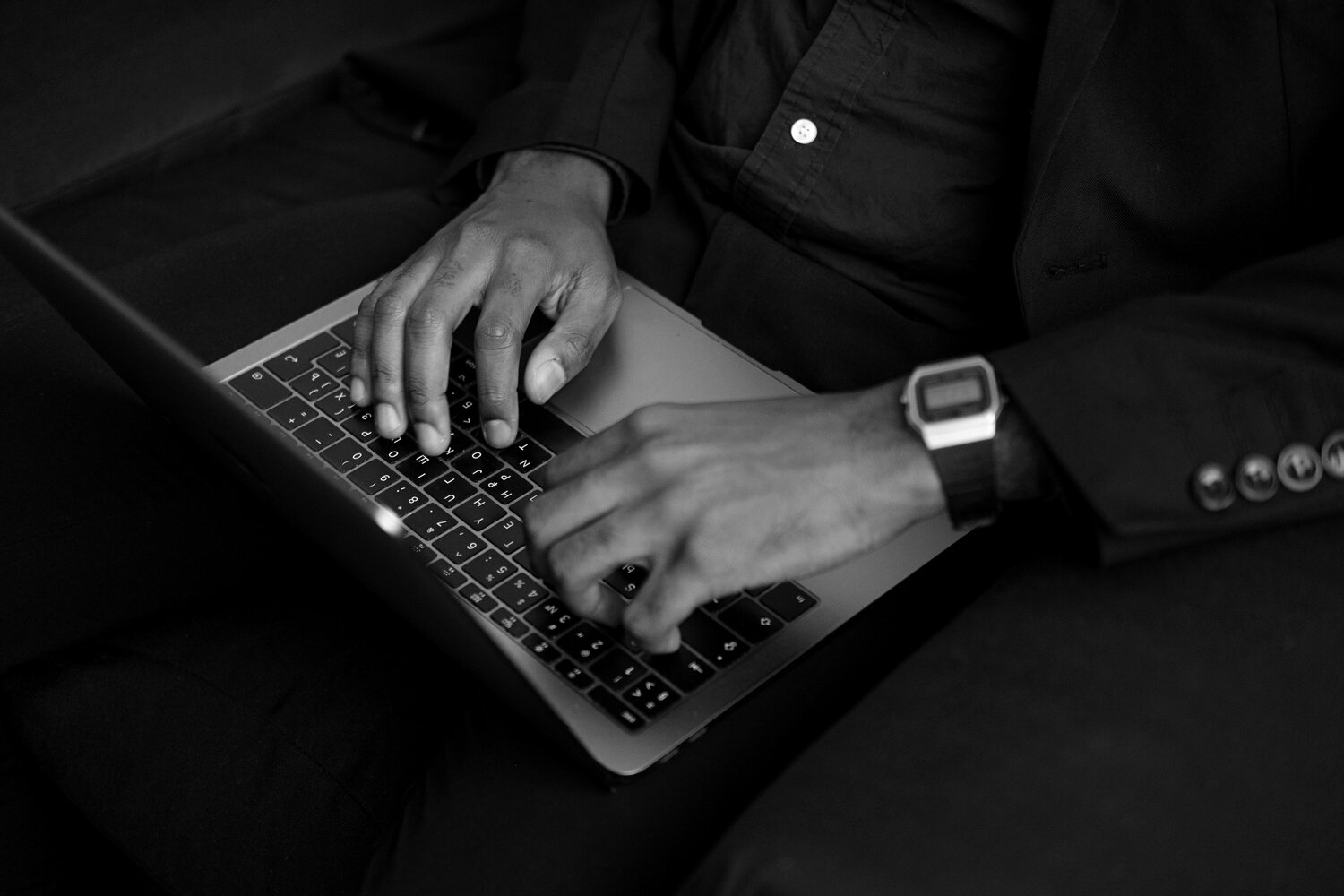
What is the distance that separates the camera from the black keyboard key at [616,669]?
2.61 ft

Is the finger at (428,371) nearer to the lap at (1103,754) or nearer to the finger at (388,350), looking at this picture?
the finger at (388,350)

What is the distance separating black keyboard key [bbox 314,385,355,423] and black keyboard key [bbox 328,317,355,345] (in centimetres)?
6

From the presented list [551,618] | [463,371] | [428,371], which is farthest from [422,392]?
[551,618]

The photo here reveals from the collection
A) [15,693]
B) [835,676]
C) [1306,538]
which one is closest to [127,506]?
[15,693]

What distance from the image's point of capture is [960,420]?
744 millimetres

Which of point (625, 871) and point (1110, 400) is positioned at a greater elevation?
point (1110, 400)

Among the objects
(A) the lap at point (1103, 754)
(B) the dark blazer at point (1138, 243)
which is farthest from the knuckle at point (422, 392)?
(A) the lap at point (1103, 754)

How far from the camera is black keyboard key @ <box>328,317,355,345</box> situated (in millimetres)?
1098

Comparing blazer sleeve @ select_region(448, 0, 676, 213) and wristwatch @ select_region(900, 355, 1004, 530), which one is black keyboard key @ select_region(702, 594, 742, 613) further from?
blazer sleeve @ select_region(448, 0, 676, 213)

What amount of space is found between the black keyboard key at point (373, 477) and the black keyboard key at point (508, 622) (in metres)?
0.17

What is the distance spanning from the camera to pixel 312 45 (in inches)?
63.4

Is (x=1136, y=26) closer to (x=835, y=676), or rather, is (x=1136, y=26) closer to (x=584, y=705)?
(x=835, y=676)

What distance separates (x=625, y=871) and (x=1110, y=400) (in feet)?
1.38

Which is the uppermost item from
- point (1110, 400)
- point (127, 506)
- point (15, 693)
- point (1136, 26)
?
point (1136, 26)
